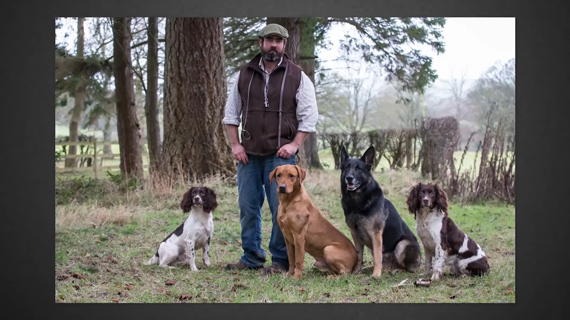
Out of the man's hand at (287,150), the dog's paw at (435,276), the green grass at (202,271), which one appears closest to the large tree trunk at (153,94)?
the green grass at (202,271)

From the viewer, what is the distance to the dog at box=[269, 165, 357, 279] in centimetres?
458

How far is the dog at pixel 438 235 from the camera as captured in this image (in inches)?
183

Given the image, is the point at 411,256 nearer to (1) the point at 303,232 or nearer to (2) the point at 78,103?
(1) the point at 303,232

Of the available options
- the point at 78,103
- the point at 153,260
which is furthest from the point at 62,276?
the point at 78,103

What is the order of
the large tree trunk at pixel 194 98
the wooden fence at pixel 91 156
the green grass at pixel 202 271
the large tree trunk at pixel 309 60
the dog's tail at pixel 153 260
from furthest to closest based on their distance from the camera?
the large tree trunk at pixel 309 60 → the wooden fence at pixel 91 156 → the large tree trunk at pixel 194 98 → the dog's tail at pixel 153 260 → the green grass at pixel 202 271

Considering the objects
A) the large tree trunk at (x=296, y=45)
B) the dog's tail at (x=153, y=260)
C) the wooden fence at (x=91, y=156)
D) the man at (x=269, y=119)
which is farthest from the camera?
the large tree trunk at (x=296, y=45)

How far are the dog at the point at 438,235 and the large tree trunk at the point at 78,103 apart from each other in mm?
3967

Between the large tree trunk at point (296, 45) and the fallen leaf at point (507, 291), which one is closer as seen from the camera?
the fallen leaf at point (507, 291)

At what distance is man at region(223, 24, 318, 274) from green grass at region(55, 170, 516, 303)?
35cm

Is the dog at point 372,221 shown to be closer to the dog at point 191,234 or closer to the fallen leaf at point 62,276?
the dog at point 191,234

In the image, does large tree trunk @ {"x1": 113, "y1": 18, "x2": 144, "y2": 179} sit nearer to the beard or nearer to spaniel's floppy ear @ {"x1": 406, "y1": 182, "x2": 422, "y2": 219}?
the beard

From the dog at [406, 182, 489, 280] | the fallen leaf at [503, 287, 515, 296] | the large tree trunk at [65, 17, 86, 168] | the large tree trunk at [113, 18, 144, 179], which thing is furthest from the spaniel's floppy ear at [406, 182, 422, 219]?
the large tree trunk at [113, 18, 144, 179]

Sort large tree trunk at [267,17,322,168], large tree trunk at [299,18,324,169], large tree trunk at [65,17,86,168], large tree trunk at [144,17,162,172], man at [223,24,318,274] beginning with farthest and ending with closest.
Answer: large tree trunk at [144,17,162,172] < large tree trunk at [299,18,324,169] < large tree trunk at [267,17,322,168] < large tree trunk at [65,17,86,168] < man at [223,24,318,274]
